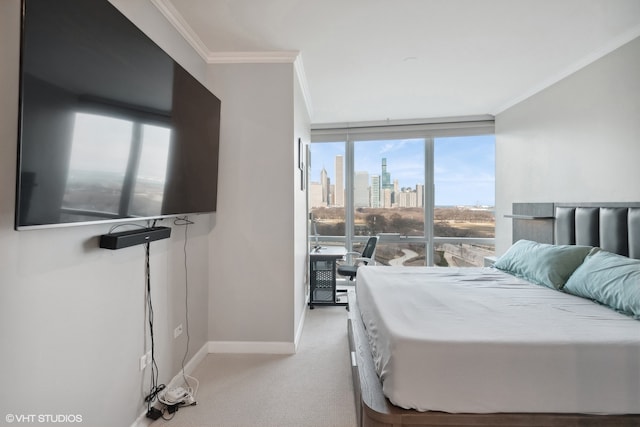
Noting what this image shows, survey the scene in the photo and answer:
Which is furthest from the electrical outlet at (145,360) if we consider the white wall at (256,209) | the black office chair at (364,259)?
the black office chair at (364,259)

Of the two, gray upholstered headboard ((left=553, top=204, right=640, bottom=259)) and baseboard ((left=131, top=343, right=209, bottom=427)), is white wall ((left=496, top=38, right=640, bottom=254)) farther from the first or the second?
baseboard ((left=131, top=343, right=209, bottom=427))

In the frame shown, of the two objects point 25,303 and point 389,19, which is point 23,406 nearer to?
point 25,303

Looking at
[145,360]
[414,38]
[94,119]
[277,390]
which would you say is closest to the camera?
[94,119]

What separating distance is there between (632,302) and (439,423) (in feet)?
4.78

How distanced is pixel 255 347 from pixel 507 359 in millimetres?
2067

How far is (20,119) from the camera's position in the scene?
0.95 metres

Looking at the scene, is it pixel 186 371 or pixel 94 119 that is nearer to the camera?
pixel 94 119

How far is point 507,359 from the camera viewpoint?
55.5 inches

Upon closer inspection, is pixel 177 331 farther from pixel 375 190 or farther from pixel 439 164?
pixel 439 164

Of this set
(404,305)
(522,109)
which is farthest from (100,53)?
(522,109)

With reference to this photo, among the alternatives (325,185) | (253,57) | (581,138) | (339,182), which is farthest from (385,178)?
(253,57)

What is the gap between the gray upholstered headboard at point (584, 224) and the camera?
2.32 m

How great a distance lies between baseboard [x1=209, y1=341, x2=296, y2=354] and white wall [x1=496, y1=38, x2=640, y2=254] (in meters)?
3.19

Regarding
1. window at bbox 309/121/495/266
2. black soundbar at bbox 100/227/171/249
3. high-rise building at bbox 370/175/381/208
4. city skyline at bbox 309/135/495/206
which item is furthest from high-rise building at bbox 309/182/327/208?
black soundbar at bbox 100/227/171/249
